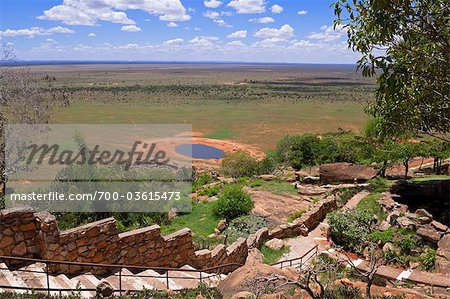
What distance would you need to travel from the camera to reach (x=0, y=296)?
22.0ft

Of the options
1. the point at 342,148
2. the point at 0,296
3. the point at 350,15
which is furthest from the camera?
the point at 342,148

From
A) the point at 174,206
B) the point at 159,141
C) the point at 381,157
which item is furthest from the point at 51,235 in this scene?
the point at 159,141

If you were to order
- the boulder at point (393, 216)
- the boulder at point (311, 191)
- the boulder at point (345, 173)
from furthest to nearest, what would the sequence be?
the boulder at point (345, 173), the boulder at point (311, 191), the boulder at point (393, 216)

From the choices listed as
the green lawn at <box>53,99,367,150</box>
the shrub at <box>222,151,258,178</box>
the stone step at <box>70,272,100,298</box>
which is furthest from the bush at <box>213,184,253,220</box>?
the green lawn at <box>53,99,367,150</box>

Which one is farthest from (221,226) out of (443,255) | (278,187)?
(278,187)

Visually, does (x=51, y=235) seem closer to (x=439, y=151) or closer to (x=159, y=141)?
(x=439, y=151)

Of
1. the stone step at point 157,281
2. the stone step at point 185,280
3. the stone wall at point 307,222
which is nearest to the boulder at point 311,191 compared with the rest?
the stone wall at point 307,222

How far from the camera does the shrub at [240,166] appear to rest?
31594 mm

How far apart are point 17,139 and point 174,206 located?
29.2ft

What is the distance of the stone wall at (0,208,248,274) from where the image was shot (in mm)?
8758

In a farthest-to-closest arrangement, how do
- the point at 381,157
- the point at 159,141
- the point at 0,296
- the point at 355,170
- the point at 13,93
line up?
the point at 159,141
the point at 355,170
the point at 381,157
the point at 13,93
the point at 0,296

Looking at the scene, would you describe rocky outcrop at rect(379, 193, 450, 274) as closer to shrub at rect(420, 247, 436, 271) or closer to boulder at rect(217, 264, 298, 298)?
shrub at rect(420, 247, 436, 271)

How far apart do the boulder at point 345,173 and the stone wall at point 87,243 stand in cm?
Result: 1470

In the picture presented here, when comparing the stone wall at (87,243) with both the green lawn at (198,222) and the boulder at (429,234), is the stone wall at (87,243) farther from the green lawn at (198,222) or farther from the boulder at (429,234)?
the boulder at (429,234)
